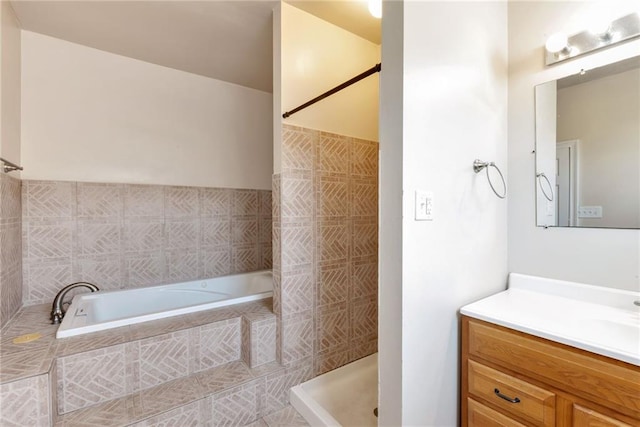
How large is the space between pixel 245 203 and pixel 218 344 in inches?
62.1

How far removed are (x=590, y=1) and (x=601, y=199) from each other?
0.91 meters

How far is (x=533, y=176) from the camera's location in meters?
1.46

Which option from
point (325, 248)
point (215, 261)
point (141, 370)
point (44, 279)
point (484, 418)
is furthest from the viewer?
point (215, 261)

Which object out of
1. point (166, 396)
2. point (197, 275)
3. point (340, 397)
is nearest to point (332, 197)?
point (340, 397)

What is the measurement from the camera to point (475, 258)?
136 cm

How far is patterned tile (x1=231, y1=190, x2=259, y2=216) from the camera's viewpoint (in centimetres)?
295

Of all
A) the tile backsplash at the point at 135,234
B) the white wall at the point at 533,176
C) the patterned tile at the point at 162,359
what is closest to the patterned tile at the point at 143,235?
the tile backsplash at the point at 135,234

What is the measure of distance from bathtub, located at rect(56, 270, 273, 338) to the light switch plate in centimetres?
149

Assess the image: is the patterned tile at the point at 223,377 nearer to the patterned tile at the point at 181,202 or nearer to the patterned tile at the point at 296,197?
the patterned tile at the point at 296,197

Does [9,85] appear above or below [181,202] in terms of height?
above

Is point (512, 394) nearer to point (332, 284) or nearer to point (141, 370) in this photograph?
point (332, 284)

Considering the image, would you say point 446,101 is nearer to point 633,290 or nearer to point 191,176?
point 633,290

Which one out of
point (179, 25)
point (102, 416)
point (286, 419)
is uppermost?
point (179, 25)

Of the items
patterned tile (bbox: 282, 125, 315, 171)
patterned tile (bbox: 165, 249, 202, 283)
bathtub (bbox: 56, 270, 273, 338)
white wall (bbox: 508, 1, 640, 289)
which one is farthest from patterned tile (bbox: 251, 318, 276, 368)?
white wall (bbox: 508, 1, 640, 289)
